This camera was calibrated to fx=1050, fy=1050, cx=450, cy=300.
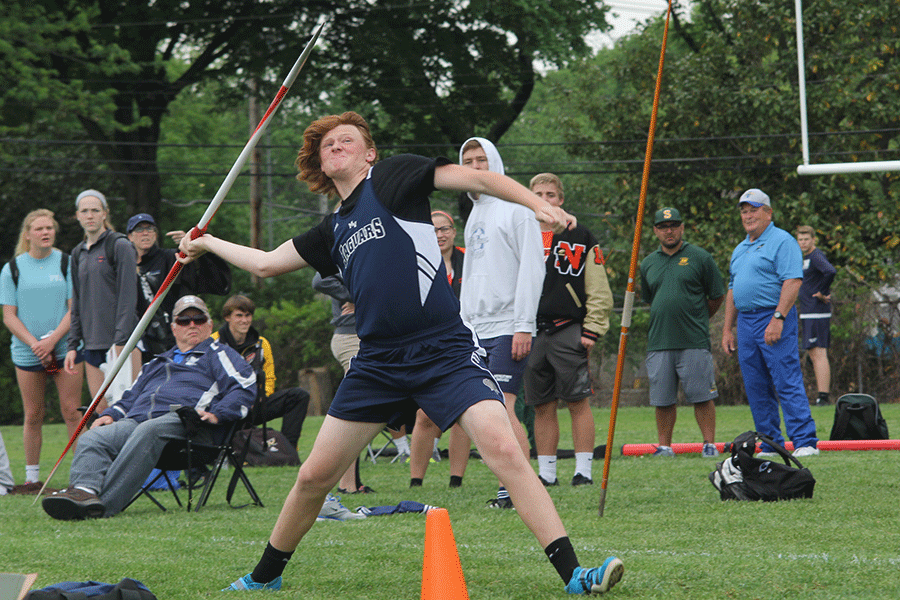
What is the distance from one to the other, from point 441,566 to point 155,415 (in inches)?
158

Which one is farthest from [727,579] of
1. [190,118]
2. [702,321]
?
[190,118]

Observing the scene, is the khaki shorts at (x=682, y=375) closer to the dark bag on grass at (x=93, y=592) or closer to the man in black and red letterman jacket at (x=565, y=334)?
the man in black and red letterman jacket at (x=565, y=334)

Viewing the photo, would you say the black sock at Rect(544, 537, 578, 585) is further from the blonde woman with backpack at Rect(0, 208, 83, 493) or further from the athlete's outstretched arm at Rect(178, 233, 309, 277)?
the blonde woman with backpack at Rect(0, 208, 83, 493)

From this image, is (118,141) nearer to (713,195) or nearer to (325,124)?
(713,195)

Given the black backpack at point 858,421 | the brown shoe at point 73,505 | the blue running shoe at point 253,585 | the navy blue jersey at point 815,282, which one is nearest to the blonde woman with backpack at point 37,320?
the brown shoe at point 73,505

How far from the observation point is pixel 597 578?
12.3 ft

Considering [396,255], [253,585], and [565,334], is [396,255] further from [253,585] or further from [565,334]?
[565,334]

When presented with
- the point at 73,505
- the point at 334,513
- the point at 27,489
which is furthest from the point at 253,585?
the point at 27,489

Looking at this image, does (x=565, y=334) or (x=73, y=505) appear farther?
(x=565, y=334)

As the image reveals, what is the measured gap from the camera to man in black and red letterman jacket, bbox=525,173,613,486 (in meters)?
7.22

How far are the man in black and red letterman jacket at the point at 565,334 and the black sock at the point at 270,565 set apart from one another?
3.20 meters

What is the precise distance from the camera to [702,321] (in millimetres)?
9031

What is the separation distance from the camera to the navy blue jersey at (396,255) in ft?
13.1

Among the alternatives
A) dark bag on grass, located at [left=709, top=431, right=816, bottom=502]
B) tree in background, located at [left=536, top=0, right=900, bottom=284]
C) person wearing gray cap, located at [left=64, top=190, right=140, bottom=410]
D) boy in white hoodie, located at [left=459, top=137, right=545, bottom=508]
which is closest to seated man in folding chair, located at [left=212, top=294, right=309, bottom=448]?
person wearing gray cap, located at [left=64, top=190, right=140, bottom=410]
